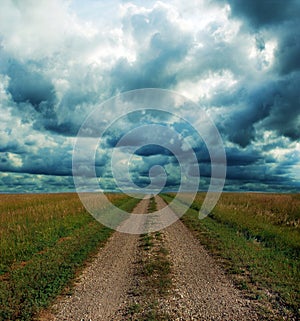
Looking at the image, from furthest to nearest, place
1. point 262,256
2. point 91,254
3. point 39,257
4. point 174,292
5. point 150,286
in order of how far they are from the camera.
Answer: point 91,254, point 39,257, point 262,256, point 150,286, point 174,292

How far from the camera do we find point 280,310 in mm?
6461

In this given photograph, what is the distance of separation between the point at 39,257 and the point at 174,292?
5929 mm

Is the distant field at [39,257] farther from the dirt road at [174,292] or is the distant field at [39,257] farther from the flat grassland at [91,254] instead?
the dirt road at [174,292]

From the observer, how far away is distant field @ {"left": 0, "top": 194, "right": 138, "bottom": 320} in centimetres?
703

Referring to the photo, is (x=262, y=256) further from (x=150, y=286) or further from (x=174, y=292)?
(x=150, y=286)

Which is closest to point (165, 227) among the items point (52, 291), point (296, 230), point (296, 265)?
point (296, 230)

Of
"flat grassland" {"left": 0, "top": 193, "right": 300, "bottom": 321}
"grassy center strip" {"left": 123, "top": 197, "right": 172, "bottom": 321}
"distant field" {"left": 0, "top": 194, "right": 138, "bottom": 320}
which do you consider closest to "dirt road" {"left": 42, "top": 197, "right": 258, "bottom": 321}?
"grassy center strip" {"left": 123, "top": 197, "right": 172, "bottom": 321}

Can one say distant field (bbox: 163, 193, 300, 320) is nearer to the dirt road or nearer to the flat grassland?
the flat grassland

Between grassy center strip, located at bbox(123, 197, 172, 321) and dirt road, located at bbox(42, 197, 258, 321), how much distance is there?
6.7 inches

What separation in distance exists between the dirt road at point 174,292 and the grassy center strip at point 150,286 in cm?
17

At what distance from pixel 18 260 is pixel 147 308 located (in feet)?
21.2

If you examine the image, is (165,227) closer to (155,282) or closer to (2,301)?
(155,282)

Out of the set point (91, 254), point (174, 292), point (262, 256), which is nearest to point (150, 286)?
point (174, 292)

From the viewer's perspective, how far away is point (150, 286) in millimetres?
7926
